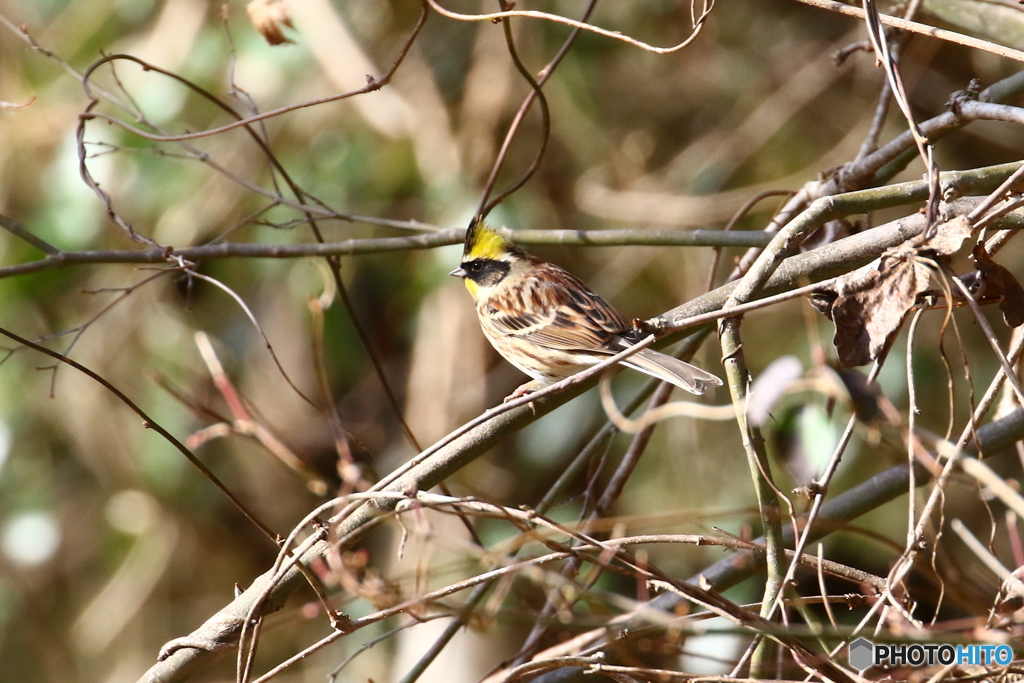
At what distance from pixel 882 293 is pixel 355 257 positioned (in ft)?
12.9

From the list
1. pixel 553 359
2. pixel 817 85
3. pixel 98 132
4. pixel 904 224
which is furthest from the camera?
pixel 817 85

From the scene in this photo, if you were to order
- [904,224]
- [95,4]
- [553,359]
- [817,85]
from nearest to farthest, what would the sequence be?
[904,224], [553,359], [95,4], [817,85]

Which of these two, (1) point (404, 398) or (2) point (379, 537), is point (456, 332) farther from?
(2) point (379, 537)

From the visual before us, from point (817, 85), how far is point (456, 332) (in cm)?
257

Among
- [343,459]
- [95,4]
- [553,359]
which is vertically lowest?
[343,459]

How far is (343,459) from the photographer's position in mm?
2490

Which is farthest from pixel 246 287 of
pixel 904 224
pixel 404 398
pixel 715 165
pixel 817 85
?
pixel 904 224

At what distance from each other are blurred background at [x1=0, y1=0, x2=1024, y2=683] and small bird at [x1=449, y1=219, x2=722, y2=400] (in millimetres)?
801

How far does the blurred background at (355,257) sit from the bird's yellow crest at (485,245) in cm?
92

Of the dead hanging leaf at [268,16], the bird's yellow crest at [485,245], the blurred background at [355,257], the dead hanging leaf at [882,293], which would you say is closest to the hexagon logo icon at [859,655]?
the dead hanging leaf at [882,293]

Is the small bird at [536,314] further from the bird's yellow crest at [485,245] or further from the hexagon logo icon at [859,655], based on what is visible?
the hexagon logo icon at [859,655]

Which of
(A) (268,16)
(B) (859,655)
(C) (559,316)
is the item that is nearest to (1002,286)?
(B) (859,655)

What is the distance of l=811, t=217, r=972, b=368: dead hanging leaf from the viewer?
1.87 metres

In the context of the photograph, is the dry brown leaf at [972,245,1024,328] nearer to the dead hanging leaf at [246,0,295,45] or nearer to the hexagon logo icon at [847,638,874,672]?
the hexagon logo icon at [847,638,874,672]
